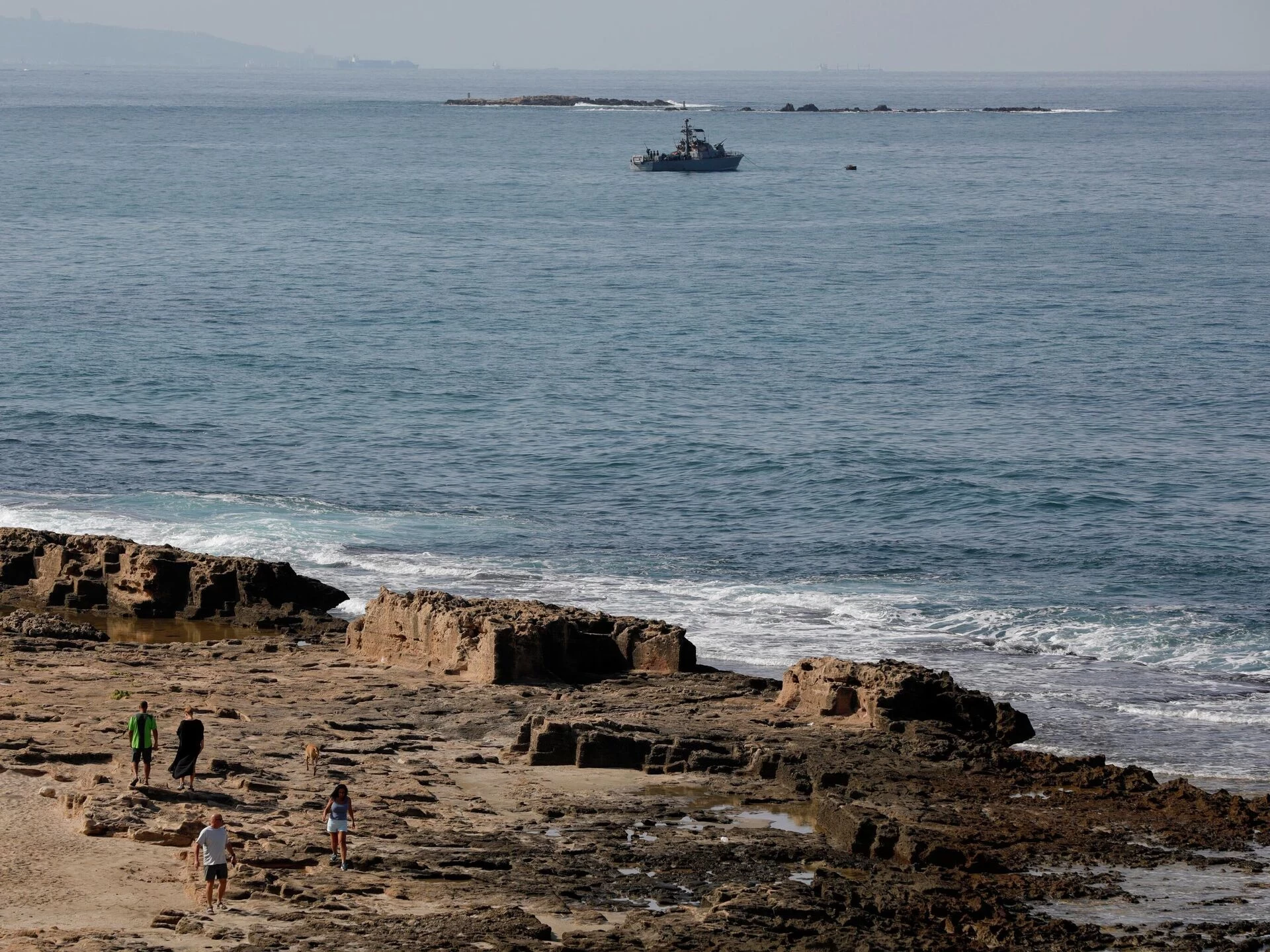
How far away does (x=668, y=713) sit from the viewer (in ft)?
92.0

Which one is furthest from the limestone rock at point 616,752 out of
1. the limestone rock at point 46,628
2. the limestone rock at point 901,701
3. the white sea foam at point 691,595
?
the limestone rock at point 46,628

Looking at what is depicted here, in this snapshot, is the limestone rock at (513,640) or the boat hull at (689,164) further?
the boat hull at (689,164)

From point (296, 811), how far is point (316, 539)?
2020 cm

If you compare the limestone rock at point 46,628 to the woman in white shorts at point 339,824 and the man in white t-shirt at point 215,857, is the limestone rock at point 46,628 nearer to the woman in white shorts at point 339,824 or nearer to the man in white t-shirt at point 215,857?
the woman in white shorts at point 339,824

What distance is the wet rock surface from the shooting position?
19422mm

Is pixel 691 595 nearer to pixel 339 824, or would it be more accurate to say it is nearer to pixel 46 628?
pixel 46 628

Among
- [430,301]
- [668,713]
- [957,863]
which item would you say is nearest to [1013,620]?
[668,713]

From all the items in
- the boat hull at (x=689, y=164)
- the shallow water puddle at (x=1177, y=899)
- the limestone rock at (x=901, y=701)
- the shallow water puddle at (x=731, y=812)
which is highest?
the boat hull at (x=689, y=164)

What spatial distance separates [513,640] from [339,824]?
9.23m

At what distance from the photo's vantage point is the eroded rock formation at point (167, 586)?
34.9 metres

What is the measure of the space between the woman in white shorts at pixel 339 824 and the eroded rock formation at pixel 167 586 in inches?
549

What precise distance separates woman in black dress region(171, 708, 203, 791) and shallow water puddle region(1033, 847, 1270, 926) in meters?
11.1

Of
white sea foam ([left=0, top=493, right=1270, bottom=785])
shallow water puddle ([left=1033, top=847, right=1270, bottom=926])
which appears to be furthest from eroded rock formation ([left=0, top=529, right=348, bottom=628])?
shallow water puddle ([left=1033, top=847, right=1270, bottom=926])

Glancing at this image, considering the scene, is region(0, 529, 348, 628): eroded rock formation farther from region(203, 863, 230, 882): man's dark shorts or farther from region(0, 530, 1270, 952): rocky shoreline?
region(203, 863, 230, 882): man's dark shorts
